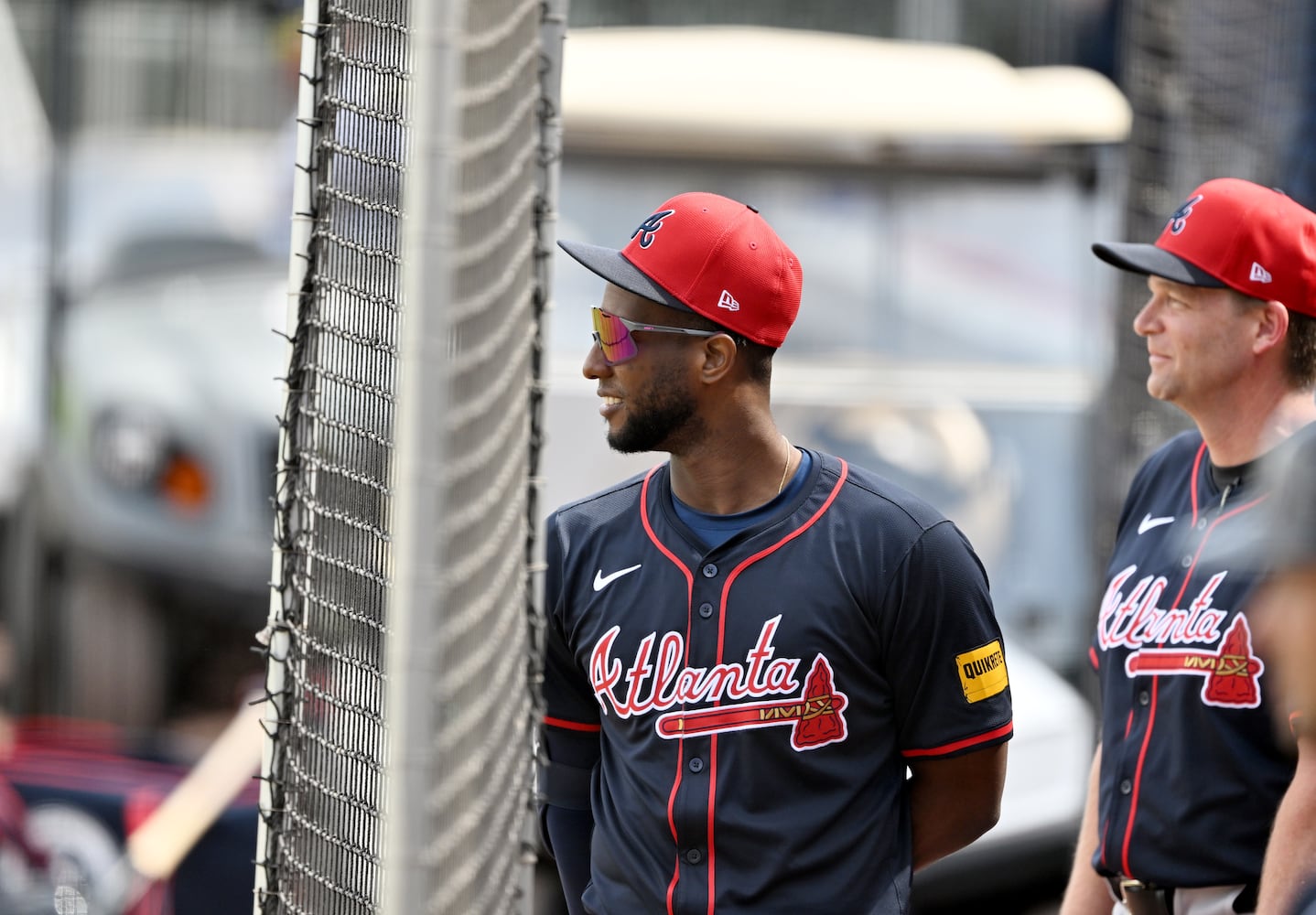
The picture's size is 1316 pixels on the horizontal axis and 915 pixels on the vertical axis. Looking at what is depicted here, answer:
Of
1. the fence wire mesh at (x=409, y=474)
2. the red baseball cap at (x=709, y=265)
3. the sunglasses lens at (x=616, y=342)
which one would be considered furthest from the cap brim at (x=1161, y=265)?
the fence wire mesh at (x=409, y=474)

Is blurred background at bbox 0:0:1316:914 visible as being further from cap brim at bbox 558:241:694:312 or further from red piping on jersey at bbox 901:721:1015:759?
red piping on jersey at bbox 901:721:1015:759

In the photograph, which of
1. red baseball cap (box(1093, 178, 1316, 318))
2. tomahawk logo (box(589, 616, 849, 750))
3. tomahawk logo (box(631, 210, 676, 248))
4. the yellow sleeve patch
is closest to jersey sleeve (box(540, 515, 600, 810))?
tomahawk logo (box(589, 616, 849, 750))

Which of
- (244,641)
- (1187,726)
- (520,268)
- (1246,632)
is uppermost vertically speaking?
(520,268)

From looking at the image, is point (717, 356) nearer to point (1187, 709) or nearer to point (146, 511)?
point (1187, 709)

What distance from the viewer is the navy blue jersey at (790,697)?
2.31 metres

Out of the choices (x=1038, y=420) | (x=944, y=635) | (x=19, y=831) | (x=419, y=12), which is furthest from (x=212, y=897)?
(x=1038, y=420)

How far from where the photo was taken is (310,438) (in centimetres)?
218

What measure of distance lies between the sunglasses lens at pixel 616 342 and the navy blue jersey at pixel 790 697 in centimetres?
26

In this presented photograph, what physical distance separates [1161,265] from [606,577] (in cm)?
109

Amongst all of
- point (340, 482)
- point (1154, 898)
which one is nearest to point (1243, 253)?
point (1154, 898)

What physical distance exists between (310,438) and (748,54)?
6.11m

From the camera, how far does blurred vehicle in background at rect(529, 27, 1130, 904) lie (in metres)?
7.63

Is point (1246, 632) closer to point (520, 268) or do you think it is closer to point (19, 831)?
point (520, 268)

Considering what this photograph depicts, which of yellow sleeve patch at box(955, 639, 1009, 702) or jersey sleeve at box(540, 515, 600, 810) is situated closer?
yellow sleeve patch at box(955, 639, 1009, 702)
